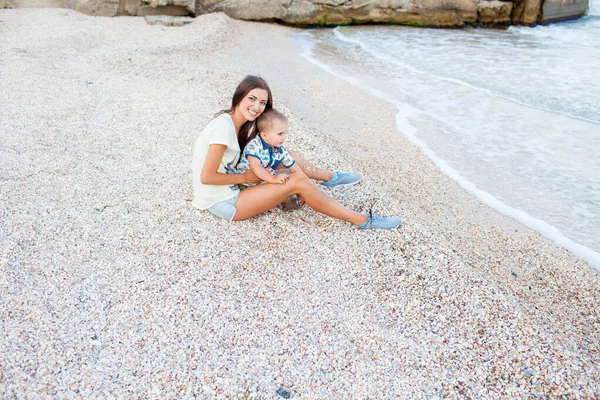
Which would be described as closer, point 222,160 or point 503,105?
point 222,160

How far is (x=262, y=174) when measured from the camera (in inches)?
129

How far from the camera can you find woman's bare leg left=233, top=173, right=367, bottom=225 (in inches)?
130

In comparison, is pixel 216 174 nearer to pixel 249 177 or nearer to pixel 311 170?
pixel 249 177

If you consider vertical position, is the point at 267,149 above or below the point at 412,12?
below

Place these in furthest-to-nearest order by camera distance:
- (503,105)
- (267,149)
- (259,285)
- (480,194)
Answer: (503,105) → (480,194) → (267,149) → (259,285)

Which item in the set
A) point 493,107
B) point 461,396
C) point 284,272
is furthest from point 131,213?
point 493,107

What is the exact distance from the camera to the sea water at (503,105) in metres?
4.50

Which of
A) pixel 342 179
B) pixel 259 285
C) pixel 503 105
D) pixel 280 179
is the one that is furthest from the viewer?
pixel 503 105

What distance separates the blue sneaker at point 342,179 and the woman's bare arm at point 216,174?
0.81m

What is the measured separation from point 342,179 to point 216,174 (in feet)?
3.92

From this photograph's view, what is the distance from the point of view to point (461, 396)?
225 centimetres

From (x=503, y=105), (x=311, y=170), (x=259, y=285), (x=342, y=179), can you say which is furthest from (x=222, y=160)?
→ (x=503, y=105)

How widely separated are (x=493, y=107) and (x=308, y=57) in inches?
152

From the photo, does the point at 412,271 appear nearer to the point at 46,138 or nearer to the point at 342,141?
the point at 342,141
